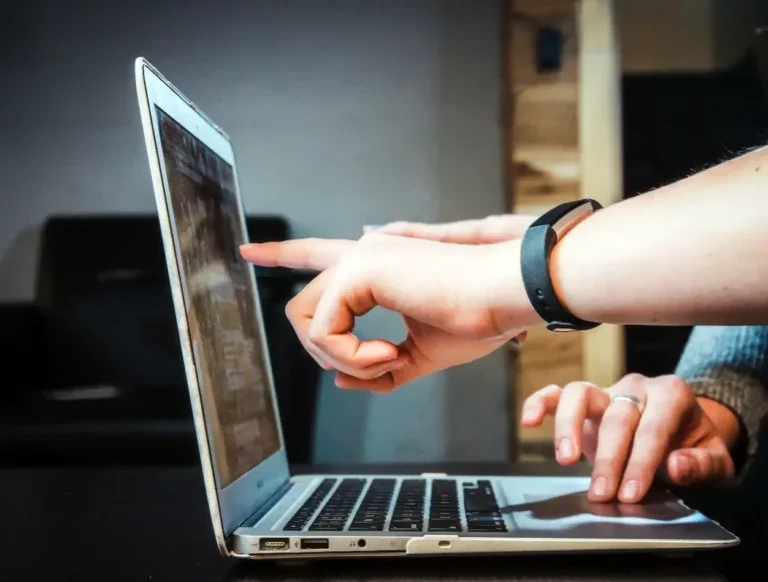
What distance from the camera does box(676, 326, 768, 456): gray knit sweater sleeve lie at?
2.60 feet

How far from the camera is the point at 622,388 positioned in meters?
0.72

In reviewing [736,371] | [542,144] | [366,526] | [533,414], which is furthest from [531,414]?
[542,144]

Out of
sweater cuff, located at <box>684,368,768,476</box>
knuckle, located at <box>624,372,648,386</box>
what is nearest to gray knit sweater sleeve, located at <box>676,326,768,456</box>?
sweater cuff, located at <box>684,368,768,476</box>

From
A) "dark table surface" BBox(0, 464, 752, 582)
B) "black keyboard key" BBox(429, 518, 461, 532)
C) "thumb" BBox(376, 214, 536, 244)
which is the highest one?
"thumb" BBox(376, 214, 536, 244)

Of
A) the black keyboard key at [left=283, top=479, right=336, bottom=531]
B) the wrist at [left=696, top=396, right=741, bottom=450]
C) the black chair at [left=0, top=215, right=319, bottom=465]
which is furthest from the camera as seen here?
the black chair at [left=0, top=215, right=319, bottom=465]

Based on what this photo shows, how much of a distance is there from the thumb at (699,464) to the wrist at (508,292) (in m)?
0.21

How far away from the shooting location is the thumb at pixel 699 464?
0.64 m

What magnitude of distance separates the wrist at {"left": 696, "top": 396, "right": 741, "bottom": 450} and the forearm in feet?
1.05

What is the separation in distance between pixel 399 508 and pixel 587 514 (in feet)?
0.50

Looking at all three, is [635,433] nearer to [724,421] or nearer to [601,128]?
[724,421]

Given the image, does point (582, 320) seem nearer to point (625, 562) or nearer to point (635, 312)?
Result: point (635, 312)

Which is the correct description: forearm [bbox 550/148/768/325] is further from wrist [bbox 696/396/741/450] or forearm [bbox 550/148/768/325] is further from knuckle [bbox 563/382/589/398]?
wrist [bbox 696/396/741/450]

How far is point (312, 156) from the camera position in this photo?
1.15 m

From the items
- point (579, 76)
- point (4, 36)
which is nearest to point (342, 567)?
point (579, 76)
